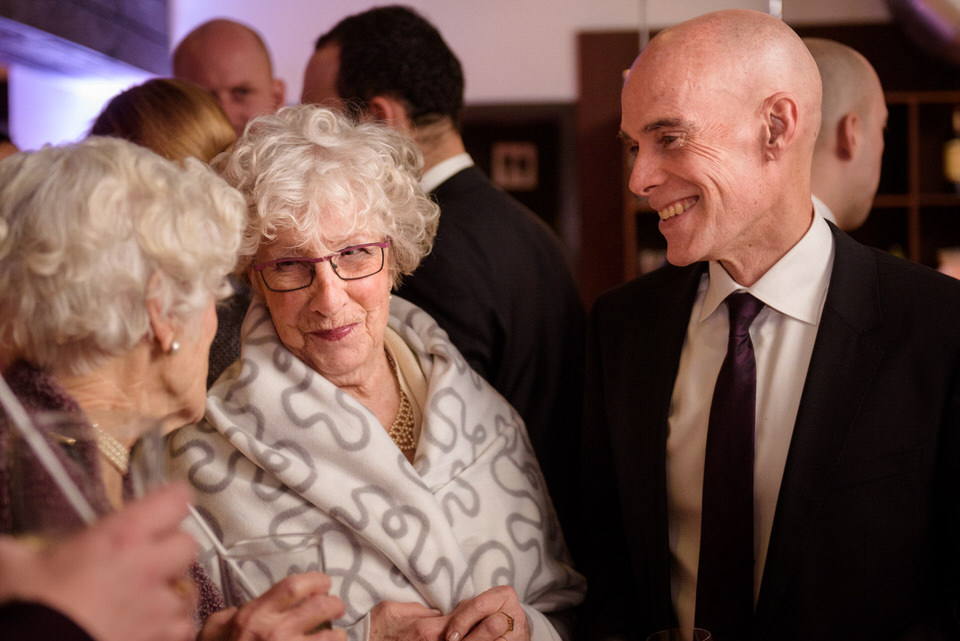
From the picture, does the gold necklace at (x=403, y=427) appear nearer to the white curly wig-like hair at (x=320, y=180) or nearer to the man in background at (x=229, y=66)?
the white curly wig-like hair at (x=320, y=180)

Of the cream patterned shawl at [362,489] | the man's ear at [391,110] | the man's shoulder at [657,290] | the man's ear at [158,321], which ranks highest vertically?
the man's ear at [391,110]

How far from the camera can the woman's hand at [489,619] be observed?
159 centimetres

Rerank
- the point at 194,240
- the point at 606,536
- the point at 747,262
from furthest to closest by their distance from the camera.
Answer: the point at 606,536
the point at 747,262
the point at 194,240

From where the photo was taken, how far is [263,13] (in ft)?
18.7

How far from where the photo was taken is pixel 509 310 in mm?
2305

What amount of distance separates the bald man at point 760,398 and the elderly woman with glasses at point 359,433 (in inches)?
9.6

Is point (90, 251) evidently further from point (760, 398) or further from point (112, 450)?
point (760, 398)

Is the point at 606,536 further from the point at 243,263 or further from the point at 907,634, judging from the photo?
the point at 243,263

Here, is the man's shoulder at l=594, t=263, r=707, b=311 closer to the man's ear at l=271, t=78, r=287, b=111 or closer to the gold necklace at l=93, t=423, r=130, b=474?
the gold necklace at l=93, t=423, r=130, b=474

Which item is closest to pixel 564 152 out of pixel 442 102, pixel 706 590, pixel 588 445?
pixel 442 102

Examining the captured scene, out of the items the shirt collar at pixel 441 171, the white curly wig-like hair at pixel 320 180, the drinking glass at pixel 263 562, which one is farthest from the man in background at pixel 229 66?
the drinking glass at pixel 263 562

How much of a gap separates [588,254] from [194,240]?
474cm

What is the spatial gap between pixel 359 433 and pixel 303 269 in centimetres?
35

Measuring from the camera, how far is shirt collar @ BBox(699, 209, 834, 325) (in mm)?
1630
